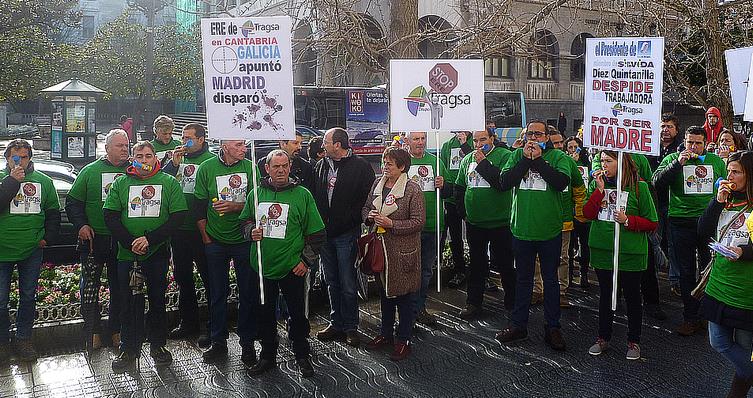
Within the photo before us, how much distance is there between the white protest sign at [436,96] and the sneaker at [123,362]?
3.29 metres

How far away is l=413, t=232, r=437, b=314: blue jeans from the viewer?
748 centimetres

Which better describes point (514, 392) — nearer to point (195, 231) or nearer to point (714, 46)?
point (195, 231)

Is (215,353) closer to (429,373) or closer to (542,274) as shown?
(429,373)

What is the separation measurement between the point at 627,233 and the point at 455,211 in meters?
2.87

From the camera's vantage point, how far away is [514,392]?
5844mm

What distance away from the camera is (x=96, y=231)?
6.81 metres

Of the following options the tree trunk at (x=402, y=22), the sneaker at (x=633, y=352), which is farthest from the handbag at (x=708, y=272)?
the tree trunk at (x=402, y=22)

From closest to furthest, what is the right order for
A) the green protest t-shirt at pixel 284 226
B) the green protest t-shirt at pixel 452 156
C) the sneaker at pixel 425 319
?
the green protest t-shirt at pixel 284 226 < the sneaker at pixel 425 319 < the green protest t-shirt at pixel 452 156

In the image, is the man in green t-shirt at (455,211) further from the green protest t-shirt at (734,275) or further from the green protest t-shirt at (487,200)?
the green protest t-shirt at (734,275)

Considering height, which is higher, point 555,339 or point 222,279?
point 222,279

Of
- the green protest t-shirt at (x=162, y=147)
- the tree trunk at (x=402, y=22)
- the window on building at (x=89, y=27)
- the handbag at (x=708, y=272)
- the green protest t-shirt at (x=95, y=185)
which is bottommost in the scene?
the handbag at (x=708, y=272)

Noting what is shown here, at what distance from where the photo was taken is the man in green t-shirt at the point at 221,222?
6.67m

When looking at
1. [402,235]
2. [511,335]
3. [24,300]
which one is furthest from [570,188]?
[24,300]

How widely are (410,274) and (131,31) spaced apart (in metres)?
38.6
